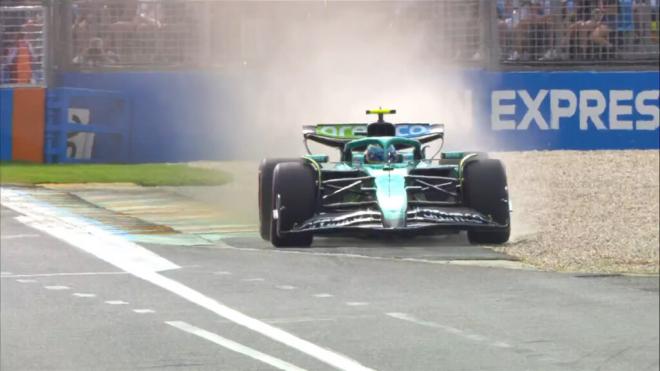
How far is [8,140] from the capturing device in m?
14.3

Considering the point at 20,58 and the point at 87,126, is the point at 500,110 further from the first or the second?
the point at 20,58

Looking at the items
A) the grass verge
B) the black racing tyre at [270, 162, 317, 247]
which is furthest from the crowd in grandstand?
the grass verge

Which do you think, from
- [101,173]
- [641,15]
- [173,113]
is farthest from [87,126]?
[641,15]

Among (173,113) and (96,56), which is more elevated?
(96,56)

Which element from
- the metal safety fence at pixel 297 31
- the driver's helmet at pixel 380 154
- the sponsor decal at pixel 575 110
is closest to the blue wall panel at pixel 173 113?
the metal safety fence at pixel 297 31

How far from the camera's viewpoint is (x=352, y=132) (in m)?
12.6

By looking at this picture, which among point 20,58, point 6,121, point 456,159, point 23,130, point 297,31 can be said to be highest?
point 297,31

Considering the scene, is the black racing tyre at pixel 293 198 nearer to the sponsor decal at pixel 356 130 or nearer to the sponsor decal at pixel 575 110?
the sponsor decal at pixel 356 130

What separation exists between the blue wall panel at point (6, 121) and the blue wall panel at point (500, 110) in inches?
19.8

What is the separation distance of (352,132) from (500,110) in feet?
5.17

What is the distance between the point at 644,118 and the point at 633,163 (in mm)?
1105

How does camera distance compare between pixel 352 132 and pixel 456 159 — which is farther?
pixel 352 132

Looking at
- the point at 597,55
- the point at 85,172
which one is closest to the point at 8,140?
the point at 85,172

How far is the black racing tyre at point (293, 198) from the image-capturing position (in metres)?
11.4
